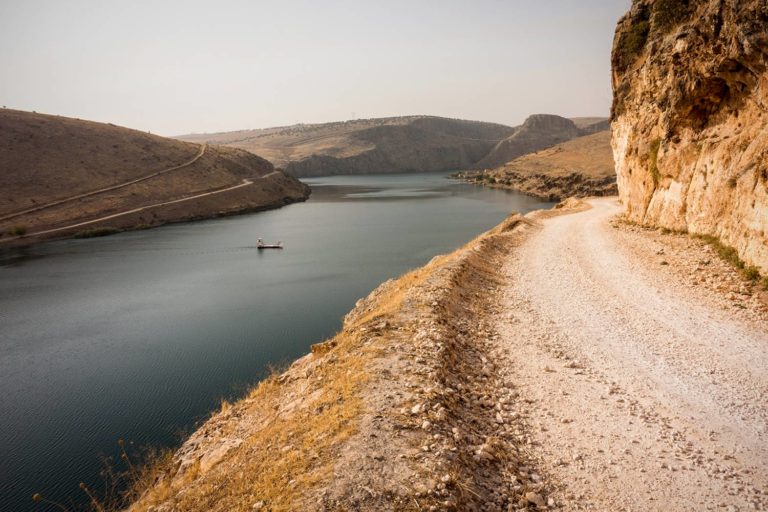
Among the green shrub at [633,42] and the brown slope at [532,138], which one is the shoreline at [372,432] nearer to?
the green shrub at [633,42]

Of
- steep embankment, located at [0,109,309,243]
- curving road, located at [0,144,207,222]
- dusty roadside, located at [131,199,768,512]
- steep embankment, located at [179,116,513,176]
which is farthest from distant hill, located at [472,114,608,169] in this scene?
dusty roadside, located at [131,199,768,512]

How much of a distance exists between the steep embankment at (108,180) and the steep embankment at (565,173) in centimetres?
4147

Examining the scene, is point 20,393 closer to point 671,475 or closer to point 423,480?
point 423,480

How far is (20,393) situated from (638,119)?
102ft

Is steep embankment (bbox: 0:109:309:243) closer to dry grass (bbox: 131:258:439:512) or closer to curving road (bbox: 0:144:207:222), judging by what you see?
curving road (bbox: 0:144:207:222)

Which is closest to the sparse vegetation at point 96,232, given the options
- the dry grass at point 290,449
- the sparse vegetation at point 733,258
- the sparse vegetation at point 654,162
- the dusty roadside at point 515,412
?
the dusty roadside at point 515,412

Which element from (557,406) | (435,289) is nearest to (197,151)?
(435,289)

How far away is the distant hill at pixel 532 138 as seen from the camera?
519 feet

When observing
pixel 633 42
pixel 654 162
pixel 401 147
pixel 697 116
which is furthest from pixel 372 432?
pixel 401 147

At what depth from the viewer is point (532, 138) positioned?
164 m

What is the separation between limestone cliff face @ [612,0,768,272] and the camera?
1288 centimetres

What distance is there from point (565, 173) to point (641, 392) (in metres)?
71.9

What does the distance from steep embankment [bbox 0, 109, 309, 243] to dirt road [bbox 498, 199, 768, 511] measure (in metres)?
54.3

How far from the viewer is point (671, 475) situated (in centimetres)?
571
